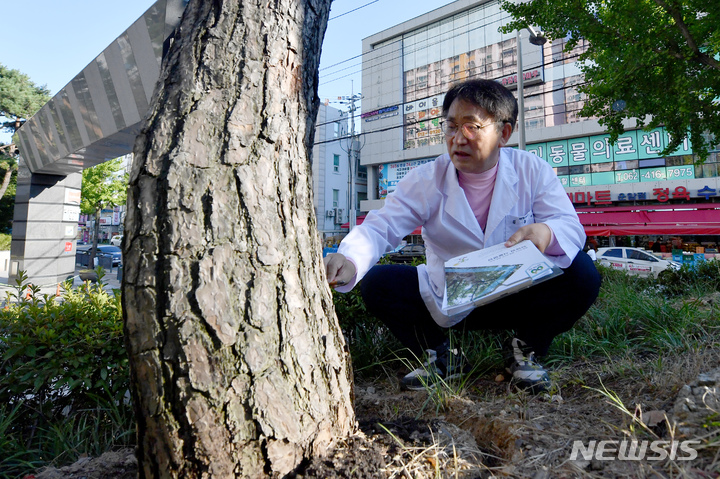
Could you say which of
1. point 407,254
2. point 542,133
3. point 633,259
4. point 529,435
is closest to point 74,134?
point 529,435

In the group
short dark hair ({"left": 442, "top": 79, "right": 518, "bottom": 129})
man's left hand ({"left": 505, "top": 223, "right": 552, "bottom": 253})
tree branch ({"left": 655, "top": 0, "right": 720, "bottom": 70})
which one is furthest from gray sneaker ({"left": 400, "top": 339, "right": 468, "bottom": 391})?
tree branch ({"left": 655, "top": 0, "right": 720, "bottom": 70})

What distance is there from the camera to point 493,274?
5.00 ft

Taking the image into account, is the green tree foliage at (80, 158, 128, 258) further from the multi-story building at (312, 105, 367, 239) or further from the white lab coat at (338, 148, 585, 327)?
the white lab coat at (338, 148, 585, 327)

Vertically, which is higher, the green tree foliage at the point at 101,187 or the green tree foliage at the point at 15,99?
the green tree foliage at the point at 15,99

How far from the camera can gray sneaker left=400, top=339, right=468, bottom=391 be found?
1.82 metres

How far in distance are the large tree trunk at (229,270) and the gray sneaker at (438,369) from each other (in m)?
0.71

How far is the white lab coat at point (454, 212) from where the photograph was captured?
2002 mm

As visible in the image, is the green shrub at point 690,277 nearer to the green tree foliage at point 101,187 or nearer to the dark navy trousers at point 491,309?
the dark navy trousers at point 491,309

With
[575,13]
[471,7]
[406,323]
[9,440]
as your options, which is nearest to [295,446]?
[406,323]

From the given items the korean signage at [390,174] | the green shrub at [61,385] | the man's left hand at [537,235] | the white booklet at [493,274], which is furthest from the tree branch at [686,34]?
the korean signage at [390,174]

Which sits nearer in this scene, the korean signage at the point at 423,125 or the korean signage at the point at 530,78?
the korean signage at the point at 530,78

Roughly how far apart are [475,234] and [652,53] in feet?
19.4

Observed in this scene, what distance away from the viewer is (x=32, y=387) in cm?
173

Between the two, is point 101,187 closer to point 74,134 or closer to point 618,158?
point 74,134
